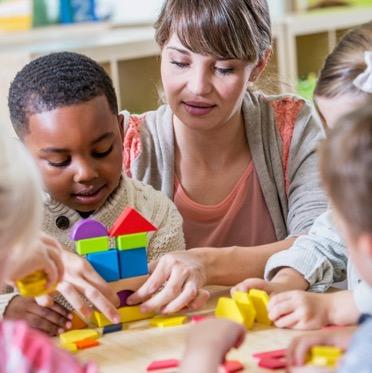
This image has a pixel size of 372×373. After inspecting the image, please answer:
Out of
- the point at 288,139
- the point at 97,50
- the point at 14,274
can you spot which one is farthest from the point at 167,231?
the point at 97,50

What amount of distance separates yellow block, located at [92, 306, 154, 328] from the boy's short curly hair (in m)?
0.35

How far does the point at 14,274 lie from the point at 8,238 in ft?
0.73

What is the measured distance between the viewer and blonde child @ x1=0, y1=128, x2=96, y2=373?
960 mm

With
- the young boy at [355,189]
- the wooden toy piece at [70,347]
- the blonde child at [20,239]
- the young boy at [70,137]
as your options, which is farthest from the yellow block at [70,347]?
the young boy at [355,189]

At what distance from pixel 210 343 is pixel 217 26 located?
828 millimetres

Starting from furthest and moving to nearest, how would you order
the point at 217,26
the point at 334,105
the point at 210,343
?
the point at 217,26, the point at 334,105, the point at 210,343

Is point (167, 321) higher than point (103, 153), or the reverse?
point (103, 153)

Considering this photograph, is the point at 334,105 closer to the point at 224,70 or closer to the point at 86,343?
the point at 224,70

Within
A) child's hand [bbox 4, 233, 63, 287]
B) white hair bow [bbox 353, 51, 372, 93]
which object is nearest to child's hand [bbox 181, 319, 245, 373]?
child's hand [bbox 4, 233, 63, 287]

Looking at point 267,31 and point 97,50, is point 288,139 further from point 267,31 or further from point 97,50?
point 97,50

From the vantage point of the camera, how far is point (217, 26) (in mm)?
1760

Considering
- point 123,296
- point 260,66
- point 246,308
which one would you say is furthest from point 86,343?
point 260,66

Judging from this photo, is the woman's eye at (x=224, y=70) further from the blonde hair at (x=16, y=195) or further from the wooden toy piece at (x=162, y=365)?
the blonde hair at (x=16, y=195)

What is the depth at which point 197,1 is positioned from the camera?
70.2 inches
